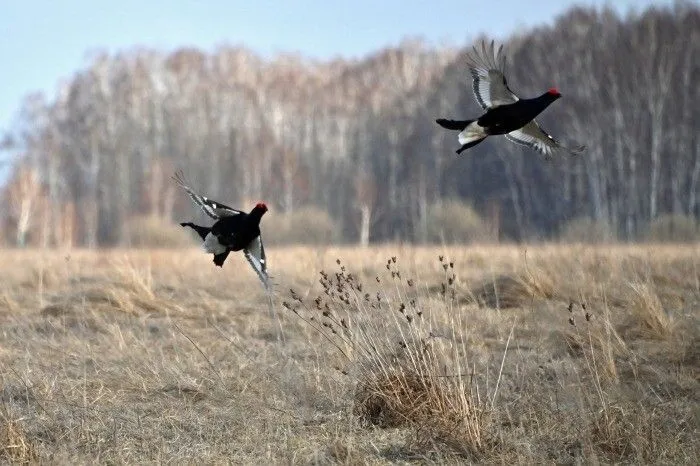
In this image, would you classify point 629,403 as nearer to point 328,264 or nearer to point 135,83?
point 328,264

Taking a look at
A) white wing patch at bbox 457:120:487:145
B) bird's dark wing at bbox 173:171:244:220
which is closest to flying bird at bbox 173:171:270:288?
bird's dark wing at bbox 173:171:244:220

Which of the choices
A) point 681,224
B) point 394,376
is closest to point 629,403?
point 394,376

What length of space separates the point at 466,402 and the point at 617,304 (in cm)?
324

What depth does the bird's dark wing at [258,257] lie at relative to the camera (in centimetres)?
352

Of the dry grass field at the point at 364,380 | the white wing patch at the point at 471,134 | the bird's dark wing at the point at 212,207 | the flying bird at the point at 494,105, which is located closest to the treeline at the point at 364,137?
the dry grass field at the point at 364,380

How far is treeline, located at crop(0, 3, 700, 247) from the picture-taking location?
22234mm

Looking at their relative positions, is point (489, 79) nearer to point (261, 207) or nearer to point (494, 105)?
point (494, 105)

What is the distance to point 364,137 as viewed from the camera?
32.6 meters

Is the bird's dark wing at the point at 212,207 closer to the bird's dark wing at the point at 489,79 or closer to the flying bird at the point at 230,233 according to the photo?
the flying bird at the point at 230,233

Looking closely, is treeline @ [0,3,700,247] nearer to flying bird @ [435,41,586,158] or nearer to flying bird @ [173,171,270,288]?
flying bird @ [435,41,586,158]

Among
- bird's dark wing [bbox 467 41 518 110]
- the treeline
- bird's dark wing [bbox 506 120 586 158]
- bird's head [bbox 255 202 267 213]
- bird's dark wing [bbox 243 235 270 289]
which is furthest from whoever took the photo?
the treeline

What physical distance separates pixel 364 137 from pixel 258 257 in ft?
96.2

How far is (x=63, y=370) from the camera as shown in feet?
16.0

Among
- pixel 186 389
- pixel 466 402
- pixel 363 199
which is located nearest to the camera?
pixel 466 402
